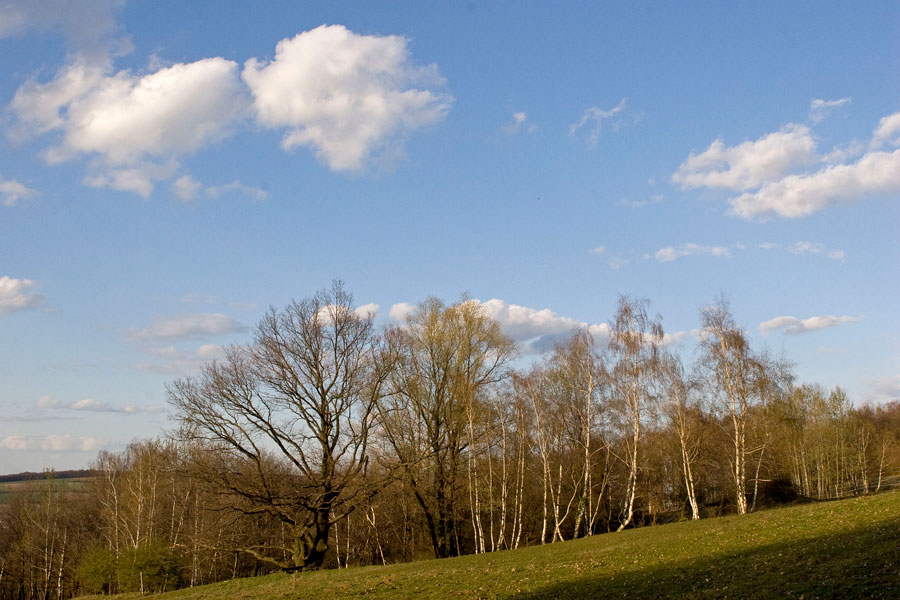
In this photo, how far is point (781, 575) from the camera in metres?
13.6

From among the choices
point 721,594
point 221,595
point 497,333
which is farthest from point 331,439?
point 721,594

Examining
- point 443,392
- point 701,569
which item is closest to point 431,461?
point 443,392

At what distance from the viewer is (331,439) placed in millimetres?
27688

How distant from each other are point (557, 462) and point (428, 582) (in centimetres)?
2525

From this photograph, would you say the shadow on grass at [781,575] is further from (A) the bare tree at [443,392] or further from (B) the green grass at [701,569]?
(A) the bare tree at [443,392]

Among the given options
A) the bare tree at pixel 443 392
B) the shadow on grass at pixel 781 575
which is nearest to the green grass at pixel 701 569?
the shadow on grass at pixel 781 575

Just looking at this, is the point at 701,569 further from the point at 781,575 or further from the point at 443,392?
the point at 443,392

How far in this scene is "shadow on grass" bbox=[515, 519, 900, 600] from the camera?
1184 cm

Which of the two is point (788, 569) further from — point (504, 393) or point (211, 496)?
point (504, 393)

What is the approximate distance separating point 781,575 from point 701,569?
2944mm

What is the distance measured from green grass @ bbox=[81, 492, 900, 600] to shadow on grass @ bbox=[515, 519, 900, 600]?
0.09ft

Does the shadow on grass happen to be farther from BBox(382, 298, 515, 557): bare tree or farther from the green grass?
BBox(382, 298, 515, 557): bare tree

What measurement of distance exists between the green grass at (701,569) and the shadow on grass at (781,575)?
0.03 metres

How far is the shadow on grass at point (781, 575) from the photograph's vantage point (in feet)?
38.9
